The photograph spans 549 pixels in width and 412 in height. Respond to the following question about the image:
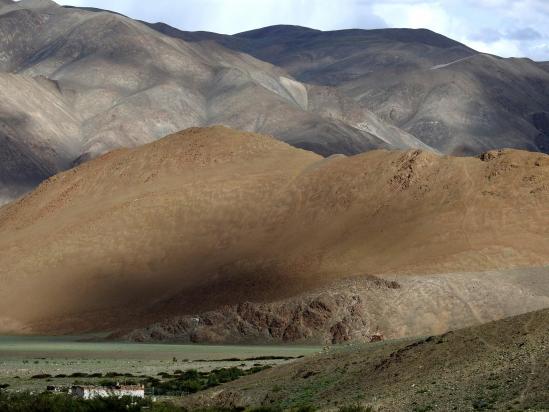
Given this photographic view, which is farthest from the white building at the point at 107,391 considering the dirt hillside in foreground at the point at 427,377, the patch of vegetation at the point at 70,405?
the dirt hillside in foreground at the point at 427,377

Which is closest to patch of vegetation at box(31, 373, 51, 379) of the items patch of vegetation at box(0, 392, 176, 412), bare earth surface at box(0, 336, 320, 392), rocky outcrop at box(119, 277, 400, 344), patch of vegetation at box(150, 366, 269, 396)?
bare earth surface at box(0, 336, 320, 392)

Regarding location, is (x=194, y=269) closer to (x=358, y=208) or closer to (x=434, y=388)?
(x=358, y=208)

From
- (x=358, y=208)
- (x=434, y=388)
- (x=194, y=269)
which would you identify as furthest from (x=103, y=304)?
(x=434, y=388)

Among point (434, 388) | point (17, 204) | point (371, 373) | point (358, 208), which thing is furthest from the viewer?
point (17, 204)

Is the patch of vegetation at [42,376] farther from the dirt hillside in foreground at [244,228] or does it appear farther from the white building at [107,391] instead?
the dirt hillside in foreground at [244,228]

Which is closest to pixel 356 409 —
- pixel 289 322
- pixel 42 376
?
pixel 42 376

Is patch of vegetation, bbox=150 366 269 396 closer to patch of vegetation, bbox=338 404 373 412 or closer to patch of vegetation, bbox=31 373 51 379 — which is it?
patch of vegetation, bbox=31 373 51 379

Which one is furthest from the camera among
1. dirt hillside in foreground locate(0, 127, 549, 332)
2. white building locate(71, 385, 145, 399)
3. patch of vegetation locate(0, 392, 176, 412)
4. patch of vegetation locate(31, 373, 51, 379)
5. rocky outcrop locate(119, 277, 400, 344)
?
dirt hillside in foreground locate(0, 127, 549, 332)
